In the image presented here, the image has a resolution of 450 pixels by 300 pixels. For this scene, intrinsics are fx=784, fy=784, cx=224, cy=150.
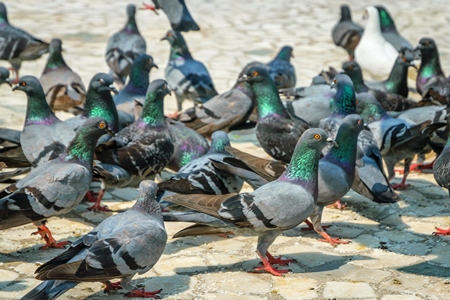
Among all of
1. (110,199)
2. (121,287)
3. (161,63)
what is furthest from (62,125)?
(161,63)

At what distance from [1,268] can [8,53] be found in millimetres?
6283

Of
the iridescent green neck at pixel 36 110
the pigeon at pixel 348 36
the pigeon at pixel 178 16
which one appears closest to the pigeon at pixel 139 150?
the iridescent green neck at pixel 36 110

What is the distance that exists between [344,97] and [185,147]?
1.65 m

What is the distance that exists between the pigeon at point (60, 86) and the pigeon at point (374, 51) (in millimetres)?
4862

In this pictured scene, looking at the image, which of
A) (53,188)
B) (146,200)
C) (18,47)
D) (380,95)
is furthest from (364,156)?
(18,47)

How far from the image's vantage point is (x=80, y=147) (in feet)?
20.8

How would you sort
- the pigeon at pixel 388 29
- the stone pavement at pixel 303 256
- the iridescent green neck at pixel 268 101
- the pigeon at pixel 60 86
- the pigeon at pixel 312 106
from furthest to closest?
the pigeon at pixel 388 29 → the pigeon at pixel 60 86 → the pigeon at pixel 312 106 → the iridescent green neck at pixel 268 101 → the stone pavement at pixel 303 256

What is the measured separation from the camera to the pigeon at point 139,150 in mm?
6957

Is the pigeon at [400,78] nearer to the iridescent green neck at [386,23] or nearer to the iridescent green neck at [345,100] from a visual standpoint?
the iridescent green neck at [345,100]

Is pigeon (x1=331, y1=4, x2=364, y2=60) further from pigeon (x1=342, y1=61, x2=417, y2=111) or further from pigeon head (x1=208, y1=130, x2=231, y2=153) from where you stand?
pigeon head (x1=208, y1=130, x2=231, y2=153)

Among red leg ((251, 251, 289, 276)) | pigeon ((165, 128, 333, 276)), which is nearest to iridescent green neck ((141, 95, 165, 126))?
pigeon ((165, 128, 333, 276))

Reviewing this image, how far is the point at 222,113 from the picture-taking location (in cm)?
902

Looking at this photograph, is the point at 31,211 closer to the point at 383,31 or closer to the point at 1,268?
the point at 1,268

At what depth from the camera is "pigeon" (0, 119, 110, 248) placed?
5891mm
